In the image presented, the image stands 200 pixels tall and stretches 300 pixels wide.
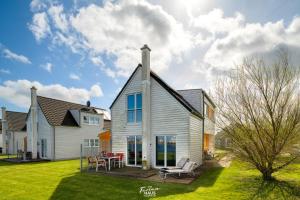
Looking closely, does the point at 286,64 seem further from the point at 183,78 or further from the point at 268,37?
the point at 183,78

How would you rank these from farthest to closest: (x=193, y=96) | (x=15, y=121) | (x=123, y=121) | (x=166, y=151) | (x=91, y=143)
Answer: (x=15, y=121) < (x=91, y=143) < (x=193, y=96) < (x=123, y=121) < (x=166, y=151)

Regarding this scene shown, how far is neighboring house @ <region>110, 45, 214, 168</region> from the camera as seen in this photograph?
578 inches

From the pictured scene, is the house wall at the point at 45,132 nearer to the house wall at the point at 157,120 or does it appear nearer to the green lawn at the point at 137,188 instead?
the house wall at the point at 157,120

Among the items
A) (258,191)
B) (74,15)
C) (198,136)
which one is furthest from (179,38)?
(258,191)

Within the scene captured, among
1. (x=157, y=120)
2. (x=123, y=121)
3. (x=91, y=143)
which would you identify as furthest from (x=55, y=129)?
(x=157, y=120)

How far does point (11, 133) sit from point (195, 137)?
32816mm

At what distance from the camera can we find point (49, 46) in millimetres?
14703

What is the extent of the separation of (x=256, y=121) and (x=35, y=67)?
700 inches

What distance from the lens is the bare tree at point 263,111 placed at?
1053 cm

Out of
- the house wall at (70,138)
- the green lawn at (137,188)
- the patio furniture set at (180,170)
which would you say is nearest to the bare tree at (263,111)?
the green lawn at (137,188)

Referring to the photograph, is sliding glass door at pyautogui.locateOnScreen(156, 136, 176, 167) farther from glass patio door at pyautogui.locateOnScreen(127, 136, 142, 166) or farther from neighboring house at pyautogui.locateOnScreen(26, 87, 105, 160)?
neighboring house at pyautogui.locateOnScreen(26, 87, 105, 160)

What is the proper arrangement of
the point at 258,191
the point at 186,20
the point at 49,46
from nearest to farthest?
the point at 258,191, the point at 186,20, the point at 49,46

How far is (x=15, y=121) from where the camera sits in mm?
36062

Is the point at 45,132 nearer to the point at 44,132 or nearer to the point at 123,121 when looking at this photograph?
the point at 44,132
